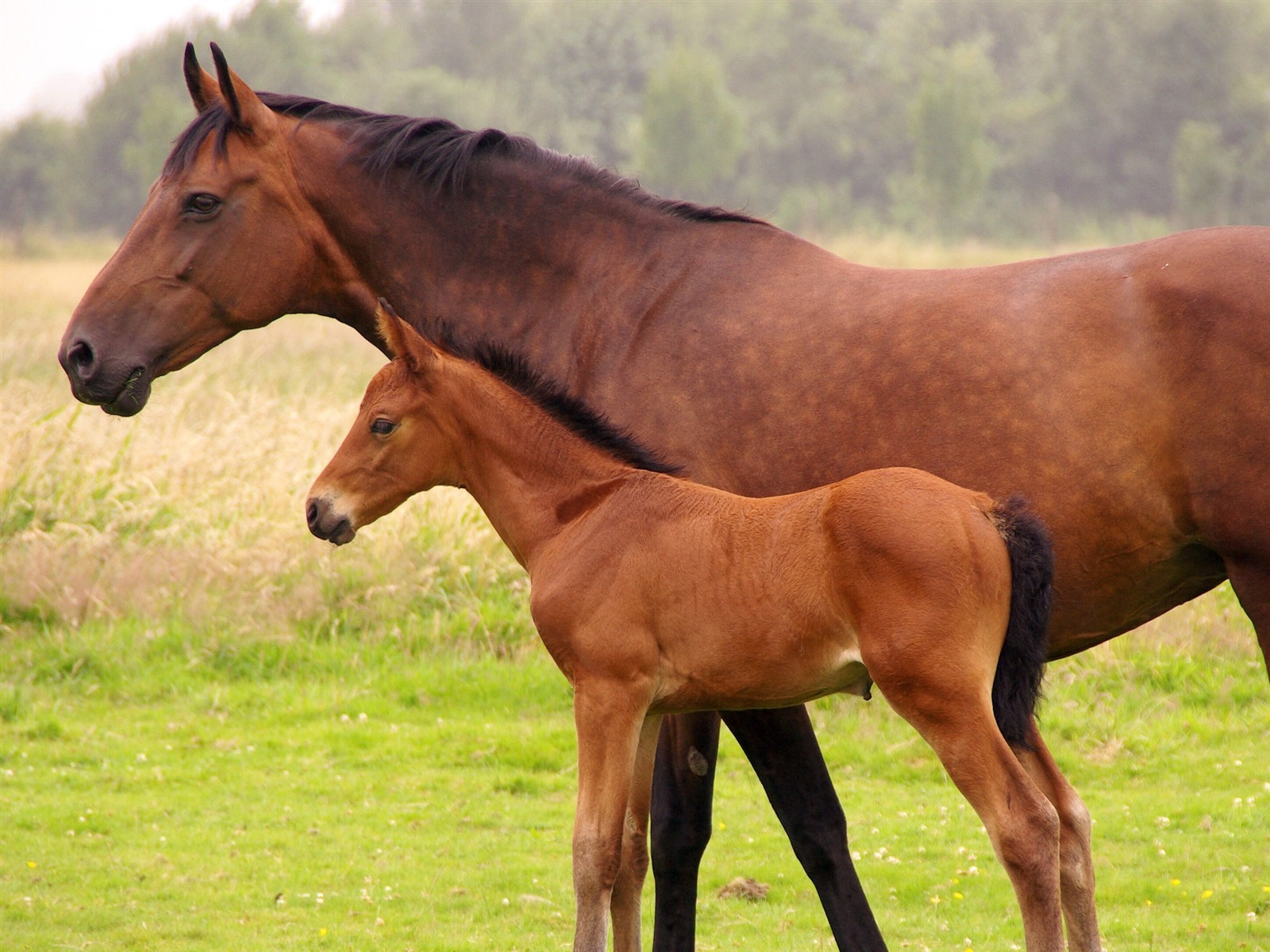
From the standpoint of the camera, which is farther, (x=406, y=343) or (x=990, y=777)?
(x=406, y=343)

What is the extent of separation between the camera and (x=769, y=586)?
3170 mm

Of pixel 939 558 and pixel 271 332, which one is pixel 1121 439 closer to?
pixel 939 558

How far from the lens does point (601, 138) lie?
174ft

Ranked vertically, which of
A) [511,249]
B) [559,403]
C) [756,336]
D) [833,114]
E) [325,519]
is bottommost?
[325,519]

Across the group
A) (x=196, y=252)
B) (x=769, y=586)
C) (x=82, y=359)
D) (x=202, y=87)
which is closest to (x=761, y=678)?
(x=769, y=586)

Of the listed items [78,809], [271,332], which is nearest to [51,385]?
[271,332]

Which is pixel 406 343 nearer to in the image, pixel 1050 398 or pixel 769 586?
pixel 769 586

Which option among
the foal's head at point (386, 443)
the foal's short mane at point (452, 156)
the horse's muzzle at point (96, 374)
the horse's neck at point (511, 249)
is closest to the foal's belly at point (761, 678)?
the foal's head at point (386, 443)

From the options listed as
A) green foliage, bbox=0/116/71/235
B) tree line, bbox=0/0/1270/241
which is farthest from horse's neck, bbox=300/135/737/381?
green foliage, bbox=0/116/71/235

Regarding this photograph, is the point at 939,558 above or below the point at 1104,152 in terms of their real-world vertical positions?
below

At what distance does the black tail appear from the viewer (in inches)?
123

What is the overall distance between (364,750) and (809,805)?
3.24 m

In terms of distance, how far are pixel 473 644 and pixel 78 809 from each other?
2.37m

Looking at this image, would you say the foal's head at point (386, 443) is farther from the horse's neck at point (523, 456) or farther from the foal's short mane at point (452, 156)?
the foal's short mane at point (452, 156)
